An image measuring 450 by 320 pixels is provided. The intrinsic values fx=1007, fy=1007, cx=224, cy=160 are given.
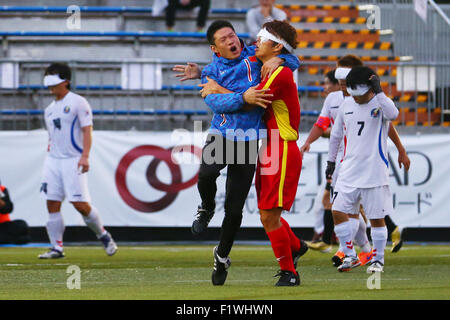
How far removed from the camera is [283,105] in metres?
7.94

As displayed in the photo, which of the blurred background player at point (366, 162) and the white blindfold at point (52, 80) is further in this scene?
the white blindfold at point (52, 80)

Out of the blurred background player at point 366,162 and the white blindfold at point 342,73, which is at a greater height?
the white blindfold at point 342,73

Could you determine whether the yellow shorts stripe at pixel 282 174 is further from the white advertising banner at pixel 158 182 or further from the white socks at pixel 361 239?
the white advertising banner at pixel 158 182

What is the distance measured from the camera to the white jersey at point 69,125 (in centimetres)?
1259

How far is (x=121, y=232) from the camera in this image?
51.4 feet

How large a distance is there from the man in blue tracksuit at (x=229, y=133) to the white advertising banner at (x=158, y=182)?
7.06 metres

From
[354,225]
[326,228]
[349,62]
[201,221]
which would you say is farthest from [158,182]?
[201,221]

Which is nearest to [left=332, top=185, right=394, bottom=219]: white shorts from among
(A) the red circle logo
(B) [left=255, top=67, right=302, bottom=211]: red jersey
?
(B) [left=255, top=67, right=302, bottom=211]: red jersey

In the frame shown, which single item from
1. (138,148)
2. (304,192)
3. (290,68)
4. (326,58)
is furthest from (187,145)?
(290,68)

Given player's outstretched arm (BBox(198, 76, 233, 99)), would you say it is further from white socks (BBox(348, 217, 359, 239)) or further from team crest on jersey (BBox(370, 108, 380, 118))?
white socks (BBox(348, 217, 359, 239))

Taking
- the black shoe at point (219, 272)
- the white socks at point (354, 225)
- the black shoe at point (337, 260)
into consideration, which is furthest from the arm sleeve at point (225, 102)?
the black shoe at point (337, 260)

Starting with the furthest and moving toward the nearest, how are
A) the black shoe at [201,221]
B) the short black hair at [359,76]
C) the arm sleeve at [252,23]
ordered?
the arm sleeve at [252,23] → the short black hair at [359,76] → the black shoe at [201,221]

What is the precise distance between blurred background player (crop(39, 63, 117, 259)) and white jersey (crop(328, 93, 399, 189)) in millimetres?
3709

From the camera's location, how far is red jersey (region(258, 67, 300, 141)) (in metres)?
7.82
